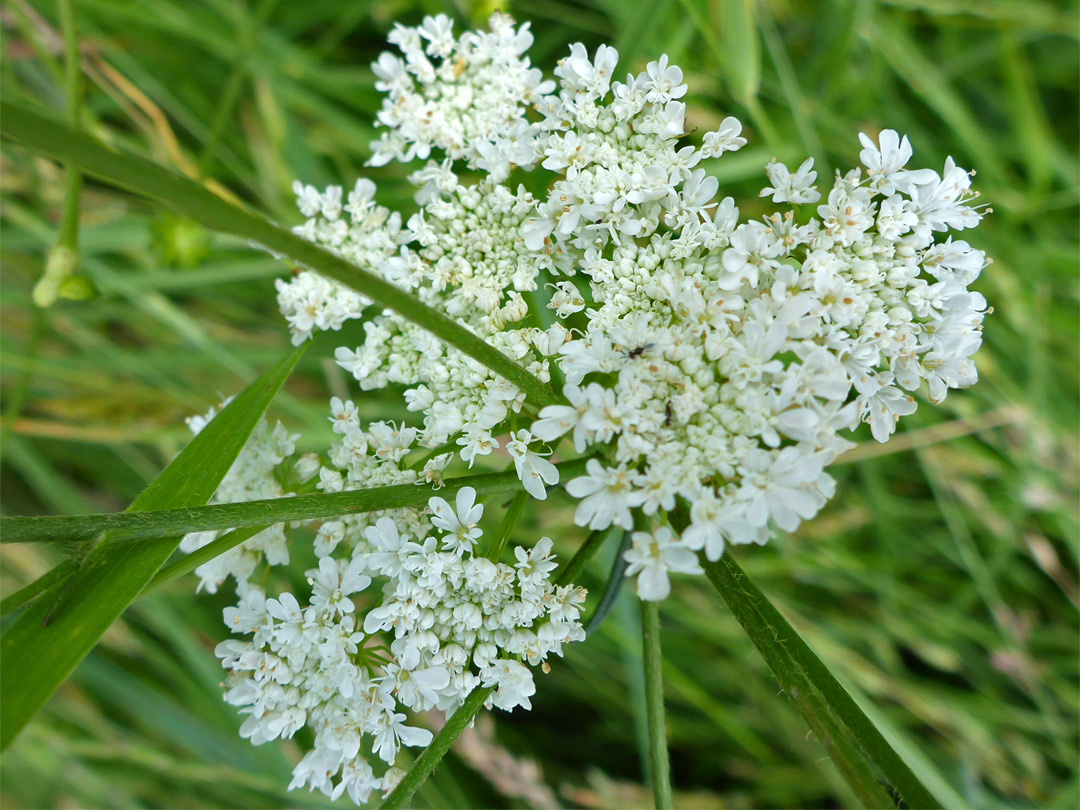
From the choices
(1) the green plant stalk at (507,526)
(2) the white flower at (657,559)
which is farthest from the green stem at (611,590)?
(2) the white flower at (657,559)

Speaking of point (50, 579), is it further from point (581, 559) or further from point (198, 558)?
point (581, 559)

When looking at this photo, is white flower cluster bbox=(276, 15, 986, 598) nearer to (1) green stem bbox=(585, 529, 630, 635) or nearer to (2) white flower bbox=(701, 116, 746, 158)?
(2) white flower bbox=(701, 116, 746, 158)

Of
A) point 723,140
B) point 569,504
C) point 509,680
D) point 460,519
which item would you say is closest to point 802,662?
point 509,680

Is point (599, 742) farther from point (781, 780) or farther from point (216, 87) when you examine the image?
point (216, 87)

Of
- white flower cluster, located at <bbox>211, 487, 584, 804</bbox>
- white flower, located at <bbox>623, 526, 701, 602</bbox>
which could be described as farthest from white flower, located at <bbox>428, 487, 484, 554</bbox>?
white flower, located at <bbox>623, 526, 701, 602</bbox>

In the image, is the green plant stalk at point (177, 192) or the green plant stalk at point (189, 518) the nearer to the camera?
the green plant stalk at point (177, 192)

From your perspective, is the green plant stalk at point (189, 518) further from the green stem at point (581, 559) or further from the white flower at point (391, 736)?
the white flower at point (391, 736)
